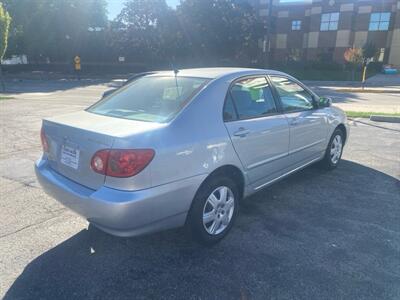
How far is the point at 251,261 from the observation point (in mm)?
2957

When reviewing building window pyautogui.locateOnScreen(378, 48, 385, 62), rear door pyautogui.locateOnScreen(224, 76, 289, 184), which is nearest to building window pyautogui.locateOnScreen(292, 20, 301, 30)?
building window pyautogui.locateOnScreen(378, 48, 385, 62)

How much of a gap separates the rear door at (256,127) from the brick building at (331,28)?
3457 cm

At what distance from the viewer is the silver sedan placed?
8.33 feet

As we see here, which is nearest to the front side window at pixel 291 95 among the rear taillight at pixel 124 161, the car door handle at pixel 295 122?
the car door handle at pixel 295 122

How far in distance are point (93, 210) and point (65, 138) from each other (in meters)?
0.74

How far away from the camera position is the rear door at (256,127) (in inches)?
128

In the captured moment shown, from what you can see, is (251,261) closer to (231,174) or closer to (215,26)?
(231,174)

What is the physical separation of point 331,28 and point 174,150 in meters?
45.2

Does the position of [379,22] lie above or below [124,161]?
above

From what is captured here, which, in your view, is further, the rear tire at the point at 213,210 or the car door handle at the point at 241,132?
the car door handle at the point at 241,132

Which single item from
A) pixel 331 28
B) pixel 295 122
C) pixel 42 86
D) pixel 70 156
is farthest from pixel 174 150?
pixel 331 28

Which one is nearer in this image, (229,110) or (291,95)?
(229,110)

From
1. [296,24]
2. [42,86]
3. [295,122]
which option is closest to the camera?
[295,122]

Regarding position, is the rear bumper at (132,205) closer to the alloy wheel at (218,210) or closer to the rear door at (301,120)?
the alloy wheel at (218,210)
